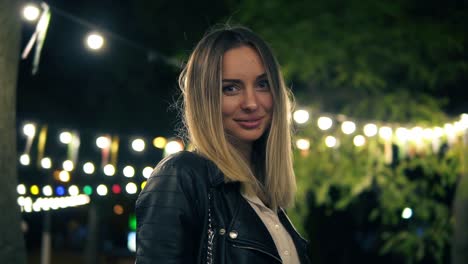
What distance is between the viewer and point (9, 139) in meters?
4.30

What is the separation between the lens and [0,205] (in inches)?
164

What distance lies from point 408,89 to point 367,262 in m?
6.26

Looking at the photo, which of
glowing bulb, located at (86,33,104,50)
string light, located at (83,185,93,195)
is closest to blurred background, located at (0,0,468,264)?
glowing bulb, located at (86,33,104,50)

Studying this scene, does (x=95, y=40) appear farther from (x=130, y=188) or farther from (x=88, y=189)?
(x=88, y=189)

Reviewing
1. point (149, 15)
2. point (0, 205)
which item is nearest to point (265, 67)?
point (0, 205)

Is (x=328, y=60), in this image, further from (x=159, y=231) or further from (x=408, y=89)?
(x=159, y=231)

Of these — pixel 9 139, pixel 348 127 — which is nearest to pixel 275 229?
pixel 9 139

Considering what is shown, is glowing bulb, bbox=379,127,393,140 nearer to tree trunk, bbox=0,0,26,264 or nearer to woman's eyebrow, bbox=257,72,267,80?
tree trunk, bbox=0,0,26,264

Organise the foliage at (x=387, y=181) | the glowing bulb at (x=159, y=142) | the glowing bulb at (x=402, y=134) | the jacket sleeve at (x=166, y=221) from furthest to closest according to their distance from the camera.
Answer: the foliage at (x=387, y=181), the glowing bulb at (x=159, y=142), the glowing bulb at (x=402, y=134), the jacket sleeve at (x=166, y=221)

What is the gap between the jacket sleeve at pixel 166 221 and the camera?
2.13 metres

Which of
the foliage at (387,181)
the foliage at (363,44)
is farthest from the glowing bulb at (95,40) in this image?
the foliage at (387,181)

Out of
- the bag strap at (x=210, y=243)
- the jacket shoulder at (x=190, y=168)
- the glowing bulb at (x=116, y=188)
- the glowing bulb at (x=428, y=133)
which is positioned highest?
the glowing bulb at (x=428, y=133)

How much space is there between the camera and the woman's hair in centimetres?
246

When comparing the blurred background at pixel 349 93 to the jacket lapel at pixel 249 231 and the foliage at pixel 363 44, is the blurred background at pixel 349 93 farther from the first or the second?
the jacket lapel at pixel 249 231
